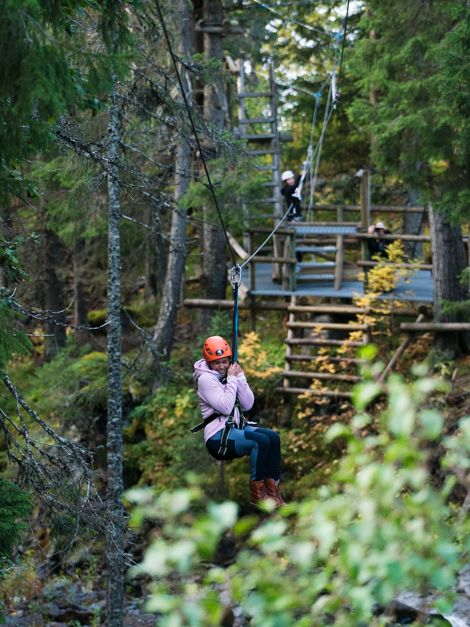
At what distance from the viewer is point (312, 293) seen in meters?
16.4

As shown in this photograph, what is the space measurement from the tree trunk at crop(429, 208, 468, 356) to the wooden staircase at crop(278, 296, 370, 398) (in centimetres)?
130

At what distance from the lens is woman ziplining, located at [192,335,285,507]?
27.3ft

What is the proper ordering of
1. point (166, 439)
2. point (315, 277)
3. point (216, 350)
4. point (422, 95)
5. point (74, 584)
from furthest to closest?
point (315, 277), point (166, 439), point (74, 584), point (422, 95), point (216, 350)

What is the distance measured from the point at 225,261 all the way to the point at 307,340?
383 cm

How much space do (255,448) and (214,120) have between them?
409 inches

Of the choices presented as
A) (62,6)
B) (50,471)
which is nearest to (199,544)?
(62,6)

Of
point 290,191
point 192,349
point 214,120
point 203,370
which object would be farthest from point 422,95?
point 203,370

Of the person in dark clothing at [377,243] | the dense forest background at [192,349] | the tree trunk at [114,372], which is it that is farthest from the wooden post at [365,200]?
the tree trunk at [114,372]

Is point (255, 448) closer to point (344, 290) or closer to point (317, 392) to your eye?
point (317, 392)

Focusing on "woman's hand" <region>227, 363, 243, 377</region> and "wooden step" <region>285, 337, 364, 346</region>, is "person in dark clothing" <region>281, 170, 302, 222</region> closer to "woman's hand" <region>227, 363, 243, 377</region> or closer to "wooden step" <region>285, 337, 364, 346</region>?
"wooden step" <region>285, 337, 364, 346</region>

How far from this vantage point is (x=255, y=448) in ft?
27.6

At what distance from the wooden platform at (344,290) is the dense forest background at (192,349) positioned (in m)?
0.79

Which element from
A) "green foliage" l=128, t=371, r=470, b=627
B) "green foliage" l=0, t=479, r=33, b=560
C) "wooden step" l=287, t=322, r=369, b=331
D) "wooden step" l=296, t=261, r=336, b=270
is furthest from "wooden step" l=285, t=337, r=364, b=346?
"green foliage" l=128, t=371, r=470, b=627

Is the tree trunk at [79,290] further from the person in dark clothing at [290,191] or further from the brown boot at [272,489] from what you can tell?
the brown boot at [272,489]
